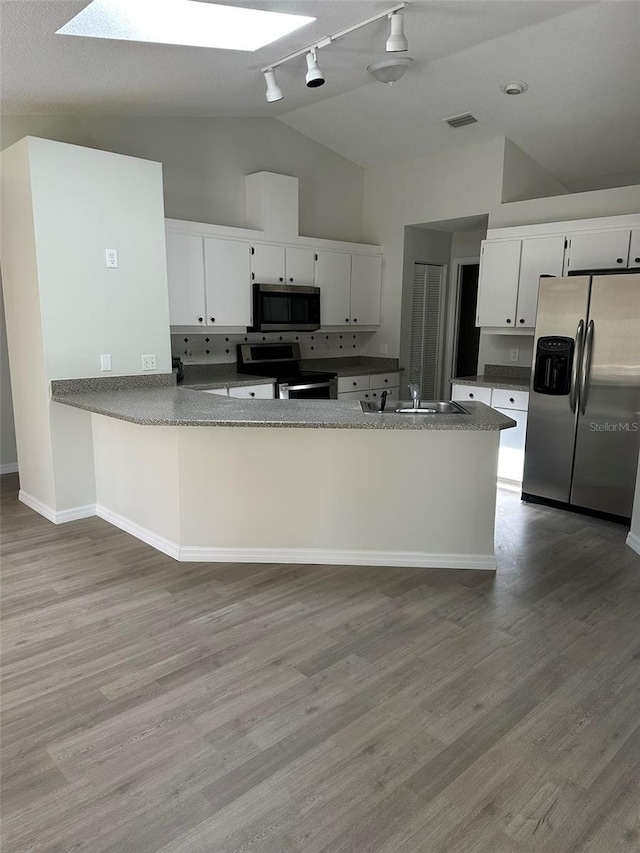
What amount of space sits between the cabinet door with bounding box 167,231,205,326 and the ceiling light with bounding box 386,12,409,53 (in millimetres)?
2294

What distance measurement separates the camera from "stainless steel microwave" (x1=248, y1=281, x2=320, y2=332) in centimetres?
531

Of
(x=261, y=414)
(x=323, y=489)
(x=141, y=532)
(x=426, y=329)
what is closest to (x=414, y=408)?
(x=323, y=489)

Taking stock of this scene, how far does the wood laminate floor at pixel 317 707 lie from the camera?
1.64 metres

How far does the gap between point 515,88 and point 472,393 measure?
2.34 m

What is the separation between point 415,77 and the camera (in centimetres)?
451

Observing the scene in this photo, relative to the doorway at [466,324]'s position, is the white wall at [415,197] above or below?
above

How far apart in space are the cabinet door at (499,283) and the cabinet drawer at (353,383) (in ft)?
4.18

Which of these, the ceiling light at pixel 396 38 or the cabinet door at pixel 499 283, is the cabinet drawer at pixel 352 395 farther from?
the ceiling light at pixel 396 38

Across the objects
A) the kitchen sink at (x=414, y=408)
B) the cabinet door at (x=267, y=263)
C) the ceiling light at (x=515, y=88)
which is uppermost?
the ceiling light at (x=515, y=88)

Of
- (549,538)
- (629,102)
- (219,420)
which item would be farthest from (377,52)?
(549,538)

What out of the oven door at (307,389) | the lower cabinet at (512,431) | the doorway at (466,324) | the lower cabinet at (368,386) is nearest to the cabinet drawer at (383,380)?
the lower cabinet at (368,386)

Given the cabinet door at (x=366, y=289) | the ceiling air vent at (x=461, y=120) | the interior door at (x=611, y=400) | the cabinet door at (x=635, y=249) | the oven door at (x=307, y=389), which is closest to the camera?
the interior door at (x=611, y=400)

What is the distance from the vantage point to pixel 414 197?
600 cm

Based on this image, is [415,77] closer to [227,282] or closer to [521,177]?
[521,177]
